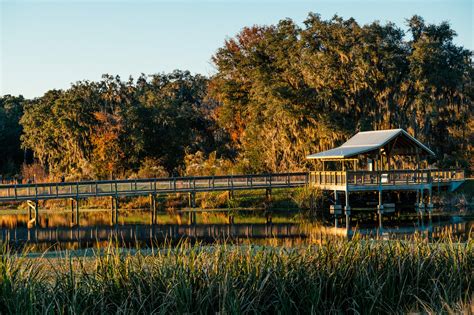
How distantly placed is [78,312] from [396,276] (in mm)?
4726

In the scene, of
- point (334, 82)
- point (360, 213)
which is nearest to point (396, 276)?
point (360, 213)

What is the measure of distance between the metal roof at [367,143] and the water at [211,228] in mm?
3365

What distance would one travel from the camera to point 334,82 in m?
43.6

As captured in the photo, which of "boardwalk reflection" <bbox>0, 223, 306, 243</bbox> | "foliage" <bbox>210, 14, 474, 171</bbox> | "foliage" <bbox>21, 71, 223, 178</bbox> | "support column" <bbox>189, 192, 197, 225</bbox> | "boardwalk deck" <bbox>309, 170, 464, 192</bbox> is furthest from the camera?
"foliage" <bbox>21, 71, 223, 178</bbox>

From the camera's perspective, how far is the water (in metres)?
24.1

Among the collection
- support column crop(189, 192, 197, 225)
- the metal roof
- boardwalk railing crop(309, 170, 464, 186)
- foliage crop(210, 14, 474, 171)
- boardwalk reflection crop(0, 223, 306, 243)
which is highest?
foliage crop(210, 14, 474, 171)

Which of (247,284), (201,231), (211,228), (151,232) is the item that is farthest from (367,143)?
(247,284)

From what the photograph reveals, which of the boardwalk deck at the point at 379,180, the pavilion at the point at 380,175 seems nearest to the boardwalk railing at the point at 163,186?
the pavilion at the point at 380,175

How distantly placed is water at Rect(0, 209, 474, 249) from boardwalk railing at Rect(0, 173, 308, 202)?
A: 130cm

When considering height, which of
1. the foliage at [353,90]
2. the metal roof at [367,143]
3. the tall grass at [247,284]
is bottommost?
the tall grass at [247,284]

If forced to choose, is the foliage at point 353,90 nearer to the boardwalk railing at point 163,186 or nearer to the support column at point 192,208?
the boardwalk railing at point 163,186

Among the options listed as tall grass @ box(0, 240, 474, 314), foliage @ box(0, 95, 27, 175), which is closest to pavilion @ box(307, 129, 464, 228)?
tall grass @ box(0, 240, 474, 314)

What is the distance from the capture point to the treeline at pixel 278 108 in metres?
41.1

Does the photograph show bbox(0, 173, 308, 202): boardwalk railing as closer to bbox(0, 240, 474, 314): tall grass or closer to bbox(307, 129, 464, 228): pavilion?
bbox(307, 129, 464, 228): pavilion
